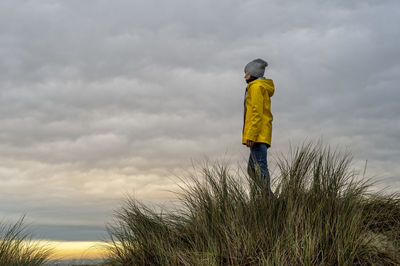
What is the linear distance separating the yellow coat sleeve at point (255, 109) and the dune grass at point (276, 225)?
2.36 feet

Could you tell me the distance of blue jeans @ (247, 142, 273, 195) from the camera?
6238 millimetres

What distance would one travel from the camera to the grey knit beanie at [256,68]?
24.3ft

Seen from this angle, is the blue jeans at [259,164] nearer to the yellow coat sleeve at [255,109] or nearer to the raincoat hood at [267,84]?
the yellow coat sleeve at [255,109]

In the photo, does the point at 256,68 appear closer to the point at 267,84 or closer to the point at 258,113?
the point at 267,84

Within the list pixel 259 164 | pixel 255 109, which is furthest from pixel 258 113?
pixel 259 164

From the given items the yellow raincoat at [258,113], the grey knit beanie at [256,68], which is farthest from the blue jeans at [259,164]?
the grey knit beanie at [256,68]

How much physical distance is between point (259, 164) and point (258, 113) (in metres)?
0.84

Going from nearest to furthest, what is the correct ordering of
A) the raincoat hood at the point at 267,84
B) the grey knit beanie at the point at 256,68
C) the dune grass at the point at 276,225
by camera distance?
the dune grass at the point at 276,225, the raincoat hood at the point at 267,84, the grey knit beanie at the point at 256,68

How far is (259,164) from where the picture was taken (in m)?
6.71

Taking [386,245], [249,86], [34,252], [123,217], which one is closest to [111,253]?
[123,217]

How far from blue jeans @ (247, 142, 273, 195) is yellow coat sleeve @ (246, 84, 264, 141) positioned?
8.8 inches

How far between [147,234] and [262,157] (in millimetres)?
2205

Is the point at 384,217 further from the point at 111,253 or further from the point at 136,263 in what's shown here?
the point at 111,253

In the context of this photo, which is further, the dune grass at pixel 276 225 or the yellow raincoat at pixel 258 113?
the yellow raincoat at pixel 258 113
